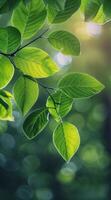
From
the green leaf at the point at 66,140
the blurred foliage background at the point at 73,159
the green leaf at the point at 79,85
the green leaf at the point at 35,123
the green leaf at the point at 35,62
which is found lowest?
the blurred foliage background at the point at 73,159

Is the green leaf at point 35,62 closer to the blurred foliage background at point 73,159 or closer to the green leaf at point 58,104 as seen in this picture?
the green leaf at point 58,104

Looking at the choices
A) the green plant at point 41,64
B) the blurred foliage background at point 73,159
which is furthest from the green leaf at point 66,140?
the blurred foliage background at point 73,159

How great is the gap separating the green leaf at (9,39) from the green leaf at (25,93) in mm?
54

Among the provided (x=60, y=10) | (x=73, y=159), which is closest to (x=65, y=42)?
(x=60, y=10)

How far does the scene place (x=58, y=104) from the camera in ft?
2.08

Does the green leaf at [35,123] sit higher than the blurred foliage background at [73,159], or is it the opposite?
the green leaf at [35,123]

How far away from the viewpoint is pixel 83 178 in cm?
957

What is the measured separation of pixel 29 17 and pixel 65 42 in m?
0.06

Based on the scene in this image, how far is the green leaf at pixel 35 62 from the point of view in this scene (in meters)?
0.60

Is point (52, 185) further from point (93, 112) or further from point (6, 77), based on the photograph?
point (6, 77)

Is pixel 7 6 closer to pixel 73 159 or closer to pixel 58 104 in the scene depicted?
pixel 58 104

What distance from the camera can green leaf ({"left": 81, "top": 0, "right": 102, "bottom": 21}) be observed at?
62cm

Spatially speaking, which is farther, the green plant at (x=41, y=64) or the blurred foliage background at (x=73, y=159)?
the blurred foliage background at (x=73, y=159)

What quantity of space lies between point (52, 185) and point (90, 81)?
896 cm
